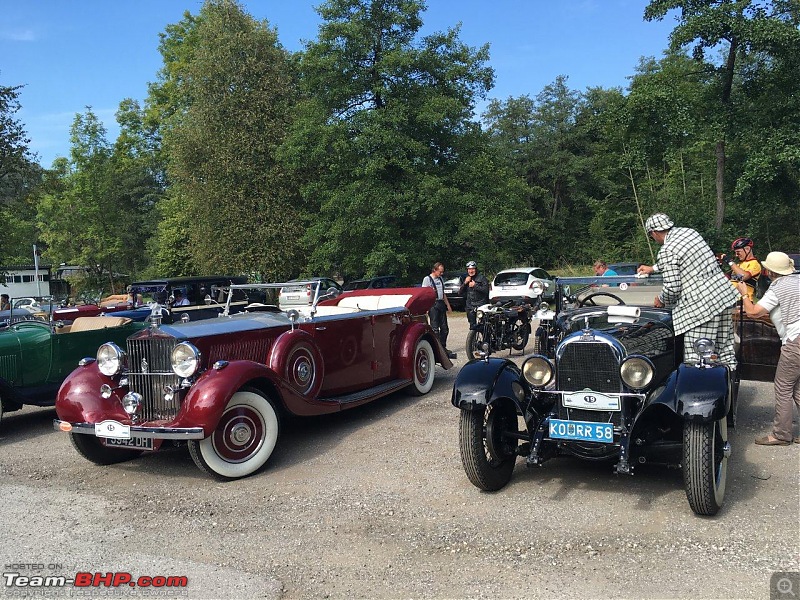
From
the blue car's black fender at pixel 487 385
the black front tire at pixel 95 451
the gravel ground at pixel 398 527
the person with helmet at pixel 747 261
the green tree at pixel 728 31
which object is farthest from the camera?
the green tree at pixel 728 31

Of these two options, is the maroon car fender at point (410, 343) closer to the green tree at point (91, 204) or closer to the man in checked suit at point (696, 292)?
the man in checked suit at point (696, 292)

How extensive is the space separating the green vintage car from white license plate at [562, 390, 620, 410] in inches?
245

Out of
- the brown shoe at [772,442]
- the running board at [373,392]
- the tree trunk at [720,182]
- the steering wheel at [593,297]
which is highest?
the tree trunk at [720,182]

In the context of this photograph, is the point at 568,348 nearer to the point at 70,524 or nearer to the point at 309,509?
the point at 309,509

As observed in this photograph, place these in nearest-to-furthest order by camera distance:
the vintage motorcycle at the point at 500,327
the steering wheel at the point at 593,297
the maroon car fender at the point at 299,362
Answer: the maroon car fender at the point at 299,362 → the steering wheel at the point at 593,297 → the vintage motorcycle at the point at 500,327

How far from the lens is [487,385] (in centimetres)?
462

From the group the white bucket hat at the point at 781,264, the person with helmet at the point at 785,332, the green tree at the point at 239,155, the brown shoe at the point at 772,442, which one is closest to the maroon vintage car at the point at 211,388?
the brown shoe at the point at 772,442

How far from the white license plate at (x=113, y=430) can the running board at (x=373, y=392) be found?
187 centimetres

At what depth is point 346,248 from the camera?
74.7ft

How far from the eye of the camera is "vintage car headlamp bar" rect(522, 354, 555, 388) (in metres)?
4.81

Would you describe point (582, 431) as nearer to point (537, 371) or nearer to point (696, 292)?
point (537, 371)

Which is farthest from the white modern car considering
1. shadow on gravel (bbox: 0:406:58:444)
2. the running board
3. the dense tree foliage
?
shadow on gravel (bbox: 0:406:58:444)

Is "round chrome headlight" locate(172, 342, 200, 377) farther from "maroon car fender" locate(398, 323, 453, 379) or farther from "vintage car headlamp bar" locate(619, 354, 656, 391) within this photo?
"vintage car headlamp bar" locate(619, 354, 656, 391)

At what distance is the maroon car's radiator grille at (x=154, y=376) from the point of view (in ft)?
17.7
